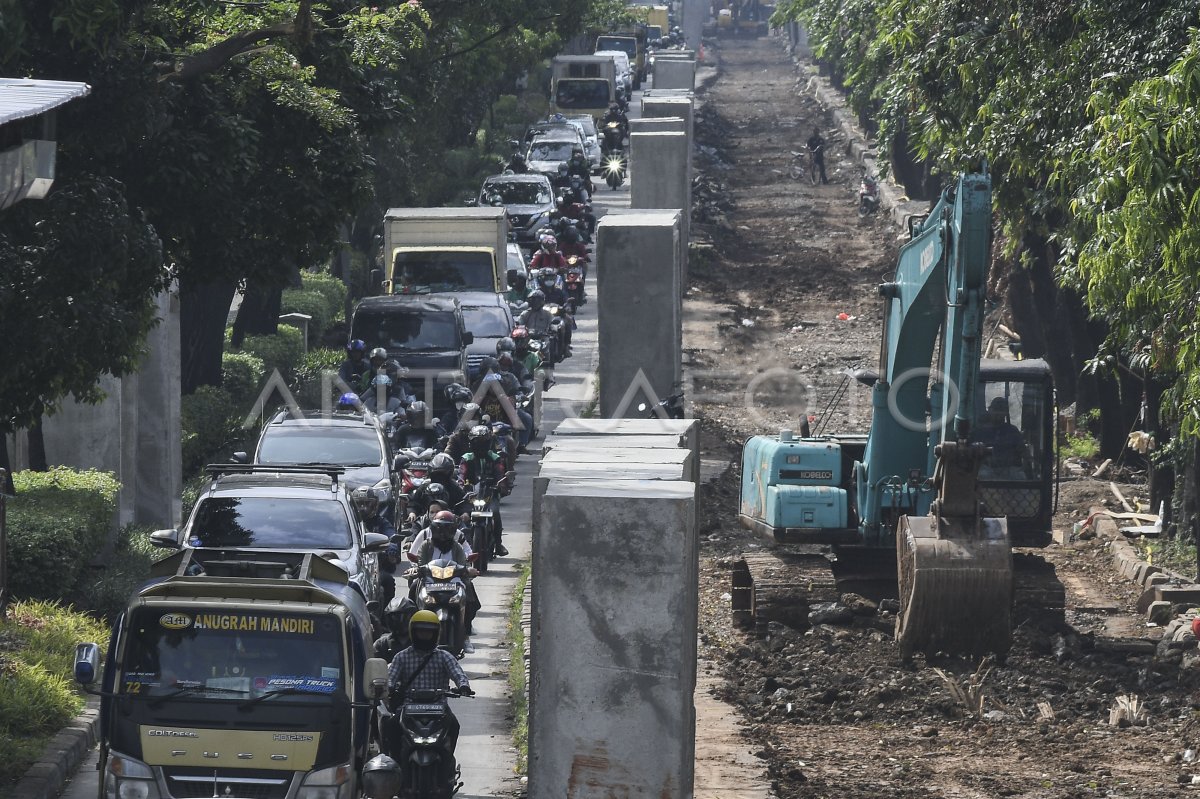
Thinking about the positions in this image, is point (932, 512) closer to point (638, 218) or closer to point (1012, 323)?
point (638, 218)

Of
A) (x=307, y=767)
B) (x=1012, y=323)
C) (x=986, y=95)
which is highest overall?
(x=986, y=95)

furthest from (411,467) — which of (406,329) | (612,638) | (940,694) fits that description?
(612,638)

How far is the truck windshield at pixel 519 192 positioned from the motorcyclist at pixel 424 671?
96.6ft

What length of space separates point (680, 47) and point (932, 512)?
77962 millimetres

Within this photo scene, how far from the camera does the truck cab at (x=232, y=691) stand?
10.8 meters

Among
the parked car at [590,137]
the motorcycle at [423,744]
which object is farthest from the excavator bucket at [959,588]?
the parked car at [590,137]

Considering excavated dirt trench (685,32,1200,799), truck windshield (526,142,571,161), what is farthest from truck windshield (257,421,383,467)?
truck windshield (526,142,571,161)

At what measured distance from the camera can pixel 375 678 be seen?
432 inches

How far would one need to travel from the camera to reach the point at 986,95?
2041 centimetres

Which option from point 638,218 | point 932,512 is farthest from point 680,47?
point 932,512

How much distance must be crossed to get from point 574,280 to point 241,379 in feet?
34.3

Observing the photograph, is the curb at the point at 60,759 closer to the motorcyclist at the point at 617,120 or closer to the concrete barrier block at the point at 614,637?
the concrete barrier block at the point at 614,637

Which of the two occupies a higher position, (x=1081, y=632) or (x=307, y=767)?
(x=307, y=767)

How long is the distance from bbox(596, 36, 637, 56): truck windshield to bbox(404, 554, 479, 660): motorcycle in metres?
63.9
